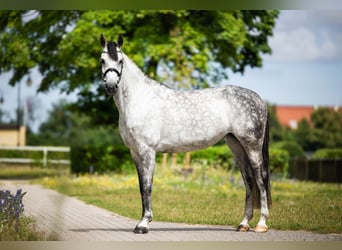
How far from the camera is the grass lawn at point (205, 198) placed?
245 inches

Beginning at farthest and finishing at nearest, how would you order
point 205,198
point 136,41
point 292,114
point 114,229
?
point 292,114 < point 136,41 < point 205,198 < point 114,229

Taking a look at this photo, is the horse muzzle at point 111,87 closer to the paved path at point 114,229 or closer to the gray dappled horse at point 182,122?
the gray dappled horse at point 182,122

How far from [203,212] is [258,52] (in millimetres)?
5822

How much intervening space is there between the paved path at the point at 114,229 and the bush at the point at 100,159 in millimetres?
4338

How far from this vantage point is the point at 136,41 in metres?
10.4

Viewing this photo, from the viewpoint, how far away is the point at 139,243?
5426 mm

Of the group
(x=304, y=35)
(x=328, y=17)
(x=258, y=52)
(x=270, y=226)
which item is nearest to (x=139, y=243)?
(x=270, y=226)

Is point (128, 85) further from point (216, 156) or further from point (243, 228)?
point (216, 156)

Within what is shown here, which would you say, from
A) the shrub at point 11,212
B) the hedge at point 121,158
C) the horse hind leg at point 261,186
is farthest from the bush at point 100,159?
the horse hind leg at point 261,186

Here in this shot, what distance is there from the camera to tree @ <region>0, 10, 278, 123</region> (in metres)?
10.4

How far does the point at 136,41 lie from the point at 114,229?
5.07 m

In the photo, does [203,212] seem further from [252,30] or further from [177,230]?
[252,30]

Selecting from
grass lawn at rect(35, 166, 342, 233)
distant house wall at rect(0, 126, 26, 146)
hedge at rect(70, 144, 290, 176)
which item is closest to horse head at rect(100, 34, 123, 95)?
grass lawn at rect(35, 166, 342, 233)

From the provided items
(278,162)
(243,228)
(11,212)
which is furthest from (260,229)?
(278,162)
